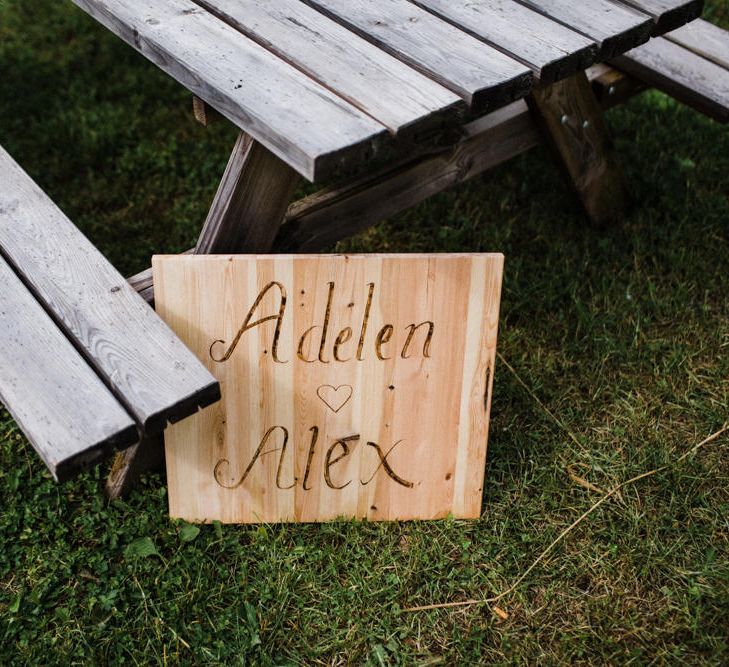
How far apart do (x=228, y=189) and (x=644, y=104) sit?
84.0 inches

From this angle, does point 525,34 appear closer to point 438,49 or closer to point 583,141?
point 438,49

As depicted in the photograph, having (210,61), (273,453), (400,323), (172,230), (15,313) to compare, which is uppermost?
(210,61)

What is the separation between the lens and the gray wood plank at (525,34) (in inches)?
67.6

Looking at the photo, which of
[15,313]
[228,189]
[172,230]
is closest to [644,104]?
[172,230]

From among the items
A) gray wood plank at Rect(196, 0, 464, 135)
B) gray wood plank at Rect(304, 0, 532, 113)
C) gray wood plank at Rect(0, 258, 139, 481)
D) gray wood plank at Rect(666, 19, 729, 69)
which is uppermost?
gray wood plank at Rect(304, 0, 532, 113)

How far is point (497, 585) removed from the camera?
192 cm

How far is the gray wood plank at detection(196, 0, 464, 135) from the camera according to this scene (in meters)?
1.54

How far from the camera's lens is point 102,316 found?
162 cm

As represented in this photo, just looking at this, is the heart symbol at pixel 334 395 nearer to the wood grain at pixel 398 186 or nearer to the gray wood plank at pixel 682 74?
the wood grain at pixel 398 186

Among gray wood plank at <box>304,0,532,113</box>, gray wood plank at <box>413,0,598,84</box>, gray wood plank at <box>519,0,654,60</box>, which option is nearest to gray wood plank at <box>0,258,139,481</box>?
gray wood plank at <box>304,0,532,113</box>

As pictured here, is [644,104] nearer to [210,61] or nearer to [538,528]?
[538,528]

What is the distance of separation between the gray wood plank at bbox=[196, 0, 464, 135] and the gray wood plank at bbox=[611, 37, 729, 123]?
1.12 m

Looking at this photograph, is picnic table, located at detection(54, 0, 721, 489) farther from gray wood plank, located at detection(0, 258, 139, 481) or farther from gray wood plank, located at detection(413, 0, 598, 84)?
gray wood plank, located at detection(0, 258, 139, 481)

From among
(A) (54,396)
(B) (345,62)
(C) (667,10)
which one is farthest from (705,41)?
(A) (54,396)
